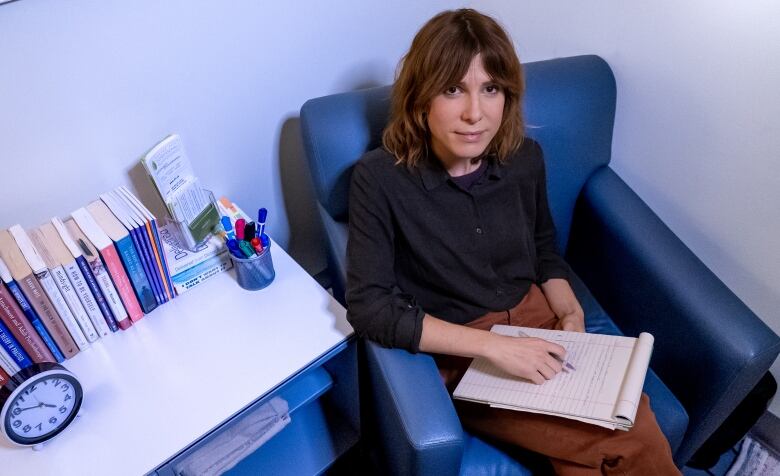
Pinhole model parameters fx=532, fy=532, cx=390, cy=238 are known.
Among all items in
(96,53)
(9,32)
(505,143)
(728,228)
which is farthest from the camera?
(728,228)

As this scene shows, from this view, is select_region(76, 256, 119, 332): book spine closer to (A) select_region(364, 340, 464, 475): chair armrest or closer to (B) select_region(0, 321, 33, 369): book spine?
(B) select_region(0, 321, 33, 369): book spine

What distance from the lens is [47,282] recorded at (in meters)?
0.91

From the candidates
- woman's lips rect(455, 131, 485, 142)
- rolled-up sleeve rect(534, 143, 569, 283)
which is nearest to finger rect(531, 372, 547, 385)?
rolled-up sleeve rect(534, 143, 569, 283)

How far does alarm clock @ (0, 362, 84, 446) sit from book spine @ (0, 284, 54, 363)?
59 millimetres

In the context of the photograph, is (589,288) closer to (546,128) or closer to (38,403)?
(546,128)

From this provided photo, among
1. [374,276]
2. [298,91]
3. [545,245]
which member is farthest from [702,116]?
[298,91]

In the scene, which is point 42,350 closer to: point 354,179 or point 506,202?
point 354,179

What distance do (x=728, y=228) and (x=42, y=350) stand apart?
1.44m

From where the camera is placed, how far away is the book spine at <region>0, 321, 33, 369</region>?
2.93 feet

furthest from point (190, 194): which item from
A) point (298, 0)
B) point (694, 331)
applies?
point (694, 331)

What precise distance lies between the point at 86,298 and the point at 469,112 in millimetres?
781

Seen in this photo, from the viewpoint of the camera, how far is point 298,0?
123 cm

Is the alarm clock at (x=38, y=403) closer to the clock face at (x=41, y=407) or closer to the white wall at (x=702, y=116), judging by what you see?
the clock face at (x=41, y=407)

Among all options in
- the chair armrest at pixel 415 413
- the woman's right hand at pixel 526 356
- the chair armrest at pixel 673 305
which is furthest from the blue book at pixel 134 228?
the chair armrest at pixel 673 305
